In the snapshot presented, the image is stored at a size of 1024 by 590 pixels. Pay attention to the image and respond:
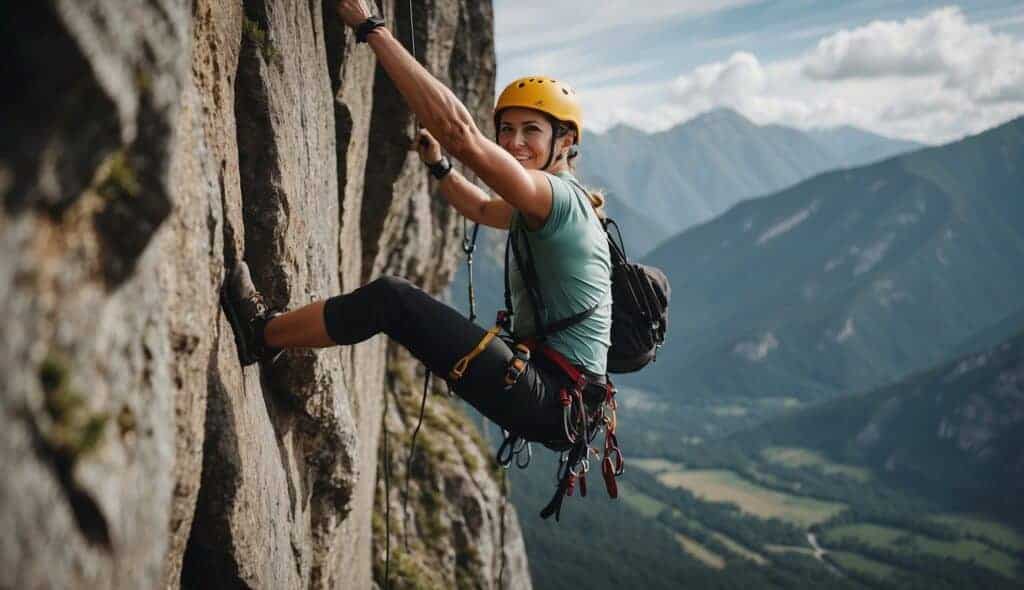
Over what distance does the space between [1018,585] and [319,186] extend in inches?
5646

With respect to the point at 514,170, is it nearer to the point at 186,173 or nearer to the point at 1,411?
the point at 186,173

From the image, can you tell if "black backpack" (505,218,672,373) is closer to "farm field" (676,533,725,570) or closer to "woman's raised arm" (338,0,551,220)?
"woman's raised arm" (338,0,551,220)

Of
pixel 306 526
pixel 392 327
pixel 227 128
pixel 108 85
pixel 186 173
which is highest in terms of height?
pixel 227 128

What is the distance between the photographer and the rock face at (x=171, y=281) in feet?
7.90

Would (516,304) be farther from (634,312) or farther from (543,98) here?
(543,98)

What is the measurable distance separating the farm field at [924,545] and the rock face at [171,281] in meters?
148

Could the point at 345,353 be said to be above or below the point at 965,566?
above

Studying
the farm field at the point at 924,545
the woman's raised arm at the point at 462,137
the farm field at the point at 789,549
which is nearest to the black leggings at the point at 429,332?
the woman's raised arm at the point at 462,137

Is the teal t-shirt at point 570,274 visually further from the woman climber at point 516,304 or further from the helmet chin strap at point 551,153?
the helmet chin strap at point 551,153

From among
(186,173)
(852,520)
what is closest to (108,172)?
(186,173)

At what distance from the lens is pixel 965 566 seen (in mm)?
126812

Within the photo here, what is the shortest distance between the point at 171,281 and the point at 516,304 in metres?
2.92

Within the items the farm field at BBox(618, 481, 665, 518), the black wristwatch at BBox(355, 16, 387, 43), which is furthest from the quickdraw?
the farm field at BBox(618, 481, 665, 518)

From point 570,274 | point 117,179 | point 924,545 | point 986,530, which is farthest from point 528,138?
point 986,530
